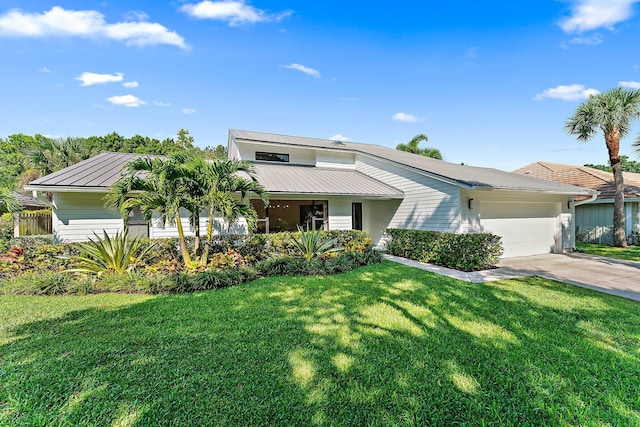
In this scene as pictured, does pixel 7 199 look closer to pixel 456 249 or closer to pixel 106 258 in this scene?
pixel 106 258

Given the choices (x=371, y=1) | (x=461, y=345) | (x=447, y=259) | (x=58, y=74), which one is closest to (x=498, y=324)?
(x=461, y=345)

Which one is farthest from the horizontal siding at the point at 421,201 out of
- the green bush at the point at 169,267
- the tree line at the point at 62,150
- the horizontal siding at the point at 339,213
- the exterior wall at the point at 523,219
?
the tree line at the point at 62,150

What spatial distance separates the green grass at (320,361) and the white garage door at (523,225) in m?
5.18

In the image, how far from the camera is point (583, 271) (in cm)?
805

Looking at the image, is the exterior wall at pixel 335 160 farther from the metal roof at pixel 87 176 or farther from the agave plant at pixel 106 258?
the agave plant at pixel 106 258

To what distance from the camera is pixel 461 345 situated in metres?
3.59

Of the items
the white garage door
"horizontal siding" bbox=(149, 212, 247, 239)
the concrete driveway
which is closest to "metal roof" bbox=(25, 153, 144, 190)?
"horizontal siding" bbox=(149, 212, 247, 239)

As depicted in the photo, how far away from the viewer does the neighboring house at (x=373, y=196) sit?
9.14 m

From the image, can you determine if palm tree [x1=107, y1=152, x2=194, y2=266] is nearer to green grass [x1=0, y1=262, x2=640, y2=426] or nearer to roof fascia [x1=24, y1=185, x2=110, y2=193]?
roof fascia [x1=24, y1=185, x2=110, y2=193]

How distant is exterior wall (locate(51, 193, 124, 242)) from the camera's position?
29.1 ft

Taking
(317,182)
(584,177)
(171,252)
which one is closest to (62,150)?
(171,252)

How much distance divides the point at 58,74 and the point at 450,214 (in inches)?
603

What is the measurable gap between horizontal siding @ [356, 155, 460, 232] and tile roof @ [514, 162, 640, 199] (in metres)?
11.6

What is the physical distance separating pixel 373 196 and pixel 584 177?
15641 millimetres
